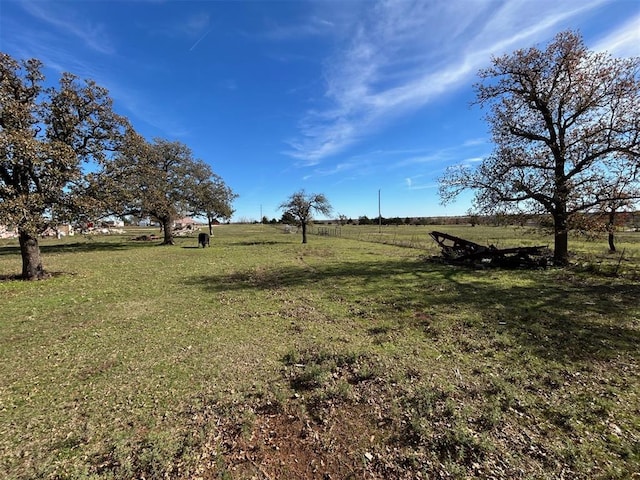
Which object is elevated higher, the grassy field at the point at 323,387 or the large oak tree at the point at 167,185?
the large oak tree at the point at 167,185

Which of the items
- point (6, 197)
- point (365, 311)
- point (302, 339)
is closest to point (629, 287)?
point (365, 311)

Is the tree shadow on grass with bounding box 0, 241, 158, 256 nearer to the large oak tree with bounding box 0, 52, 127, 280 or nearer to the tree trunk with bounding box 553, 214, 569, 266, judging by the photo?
the large oak tree with bounding box 0, 52, 127, 280

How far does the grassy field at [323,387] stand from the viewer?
292 cm

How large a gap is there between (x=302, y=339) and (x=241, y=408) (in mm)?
2320

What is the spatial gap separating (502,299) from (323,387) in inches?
269

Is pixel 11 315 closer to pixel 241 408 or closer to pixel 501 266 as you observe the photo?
pixel 241 408

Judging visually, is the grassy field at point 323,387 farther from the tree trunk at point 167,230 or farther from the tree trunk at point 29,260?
the tree trunk at point 167,230


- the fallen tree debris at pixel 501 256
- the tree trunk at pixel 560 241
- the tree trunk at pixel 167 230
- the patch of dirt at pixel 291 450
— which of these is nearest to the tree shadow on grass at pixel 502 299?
the fallen tree debris at pixel 501 256

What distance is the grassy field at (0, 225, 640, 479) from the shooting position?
2918 mm

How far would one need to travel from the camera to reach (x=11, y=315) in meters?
7.45

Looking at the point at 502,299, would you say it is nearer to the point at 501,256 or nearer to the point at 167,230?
the point at 501,256

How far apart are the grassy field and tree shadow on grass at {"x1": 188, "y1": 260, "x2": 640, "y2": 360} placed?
80 mm

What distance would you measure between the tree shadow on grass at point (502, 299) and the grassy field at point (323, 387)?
0.26 feet

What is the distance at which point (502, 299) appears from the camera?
8.61m
